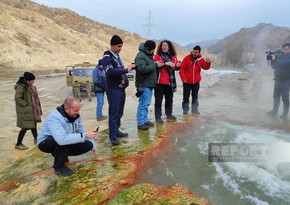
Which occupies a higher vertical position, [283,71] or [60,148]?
[283,71]

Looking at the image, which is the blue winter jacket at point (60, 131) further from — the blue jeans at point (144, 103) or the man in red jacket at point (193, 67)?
the man in red jacket at point (193, 67)

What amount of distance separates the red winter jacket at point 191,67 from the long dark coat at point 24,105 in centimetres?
359

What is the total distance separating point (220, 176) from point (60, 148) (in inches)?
96.4

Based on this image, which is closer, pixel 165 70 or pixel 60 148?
pixel 60 148

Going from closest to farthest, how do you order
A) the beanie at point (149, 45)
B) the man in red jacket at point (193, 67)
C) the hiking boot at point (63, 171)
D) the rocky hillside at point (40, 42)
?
1. the hiking boot at point (63, 171)
2. the beanie at point (149, 45)
3. the man in red jacket at point (193, 67)
4. the rocky hillside at point (40, 42)

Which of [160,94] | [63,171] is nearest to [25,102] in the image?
[63,171]

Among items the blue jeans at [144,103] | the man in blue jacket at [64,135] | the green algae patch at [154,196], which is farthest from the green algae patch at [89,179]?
the blue jeans at [144,103]

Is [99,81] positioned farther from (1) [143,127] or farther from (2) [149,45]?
(2) [149,45]

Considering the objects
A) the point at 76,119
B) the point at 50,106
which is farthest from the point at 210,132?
the point at 50,106

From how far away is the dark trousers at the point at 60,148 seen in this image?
405 cm

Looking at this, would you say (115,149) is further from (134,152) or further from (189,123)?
(189,123)

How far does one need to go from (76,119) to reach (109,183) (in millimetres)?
1010

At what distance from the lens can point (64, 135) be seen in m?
3.87

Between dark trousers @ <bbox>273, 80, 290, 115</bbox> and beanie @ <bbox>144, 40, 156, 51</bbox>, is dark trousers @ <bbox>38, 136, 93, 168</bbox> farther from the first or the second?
dark trousers @ <bbox>273, 80, 290, 115</bbox>
